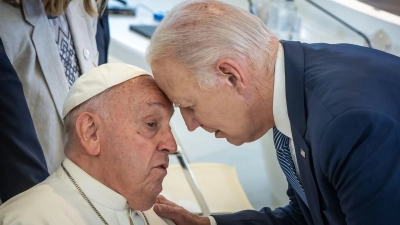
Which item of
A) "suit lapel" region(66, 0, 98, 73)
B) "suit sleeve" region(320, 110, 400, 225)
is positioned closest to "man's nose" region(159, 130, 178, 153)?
"suit sleeve" region(320, 110, 400, 225)

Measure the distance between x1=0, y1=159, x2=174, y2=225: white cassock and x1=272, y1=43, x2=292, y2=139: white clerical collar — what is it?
558mm

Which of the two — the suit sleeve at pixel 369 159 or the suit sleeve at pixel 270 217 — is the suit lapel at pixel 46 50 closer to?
the suit sleeve at pixel 270 217

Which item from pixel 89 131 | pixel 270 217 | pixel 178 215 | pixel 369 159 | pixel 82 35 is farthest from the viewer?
pixel 82 35

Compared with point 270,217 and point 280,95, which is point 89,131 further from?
point 270,217

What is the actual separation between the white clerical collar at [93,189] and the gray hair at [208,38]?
438 millimetres

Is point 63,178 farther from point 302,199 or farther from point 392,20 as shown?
point 392,20

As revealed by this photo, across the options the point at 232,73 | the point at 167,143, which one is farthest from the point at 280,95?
the point at 167,143

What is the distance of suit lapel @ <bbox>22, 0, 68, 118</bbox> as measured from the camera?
7.47 feet

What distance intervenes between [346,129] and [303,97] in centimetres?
21

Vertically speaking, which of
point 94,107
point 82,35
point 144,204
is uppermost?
point 94,107

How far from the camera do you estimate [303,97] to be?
Result: 1.72 meters

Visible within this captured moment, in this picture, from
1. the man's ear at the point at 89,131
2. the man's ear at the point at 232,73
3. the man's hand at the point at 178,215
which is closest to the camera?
the man's ear at the point at 232,73

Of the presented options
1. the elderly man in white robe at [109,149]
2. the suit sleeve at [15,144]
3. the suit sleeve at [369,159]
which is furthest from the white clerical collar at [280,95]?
the suit sleeve at [15,144]

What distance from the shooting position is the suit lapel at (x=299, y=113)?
1720 mm
